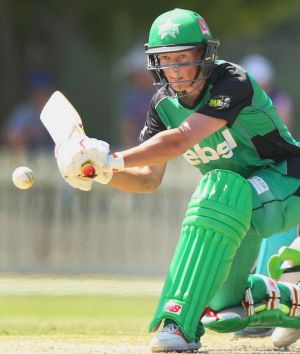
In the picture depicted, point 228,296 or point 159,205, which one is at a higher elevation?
point 228,296

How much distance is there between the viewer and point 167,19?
567cm

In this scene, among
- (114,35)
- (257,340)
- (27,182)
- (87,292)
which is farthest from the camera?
(114,35)

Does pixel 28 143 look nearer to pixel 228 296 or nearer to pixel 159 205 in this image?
pixel 159 205

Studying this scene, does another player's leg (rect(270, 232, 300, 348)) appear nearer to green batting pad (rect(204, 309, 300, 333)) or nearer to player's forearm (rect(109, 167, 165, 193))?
green batting pad (rect(204, 309, 300, 333))

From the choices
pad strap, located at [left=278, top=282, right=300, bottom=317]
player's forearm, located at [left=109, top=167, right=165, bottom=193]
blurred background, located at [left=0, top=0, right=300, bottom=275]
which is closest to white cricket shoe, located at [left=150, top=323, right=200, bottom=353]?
pad strap, located at [left=278, top=282, right=300, bottom=317]

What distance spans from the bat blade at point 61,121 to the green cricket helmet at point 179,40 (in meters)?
0.48

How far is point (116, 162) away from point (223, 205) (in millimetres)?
542

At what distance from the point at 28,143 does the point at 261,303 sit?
7694 millimetres

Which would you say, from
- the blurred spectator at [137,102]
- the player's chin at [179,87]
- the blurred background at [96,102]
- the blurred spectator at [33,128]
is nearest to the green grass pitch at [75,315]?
the player's chin at [179,87]

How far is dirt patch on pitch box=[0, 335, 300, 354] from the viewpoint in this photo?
5395mm

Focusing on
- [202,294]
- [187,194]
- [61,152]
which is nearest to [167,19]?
[61,152]

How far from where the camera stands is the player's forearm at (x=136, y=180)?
233 inches

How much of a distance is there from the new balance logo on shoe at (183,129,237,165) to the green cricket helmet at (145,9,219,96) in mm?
341

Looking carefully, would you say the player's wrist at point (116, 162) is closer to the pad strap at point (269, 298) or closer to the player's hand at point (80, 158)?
the player's hand at point (80, 158)
